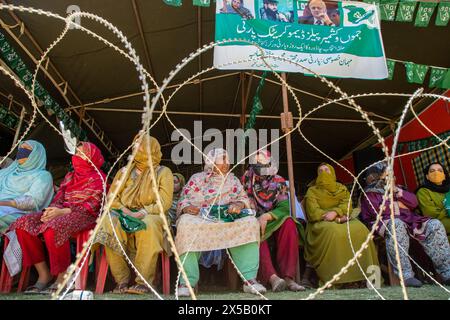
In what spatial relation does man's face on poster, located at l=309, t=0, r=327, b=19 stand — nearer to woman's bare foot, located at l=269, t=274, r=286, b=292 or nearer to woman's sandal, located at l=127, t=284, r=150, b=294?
woman's bare foot, located at l=269, t=274, r=286, b=292

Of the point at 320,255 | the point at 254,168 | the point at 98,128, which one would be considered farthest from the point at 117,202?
the point at 98,128

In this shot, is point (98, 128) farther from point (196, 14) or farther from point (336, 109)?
point (336, 109)

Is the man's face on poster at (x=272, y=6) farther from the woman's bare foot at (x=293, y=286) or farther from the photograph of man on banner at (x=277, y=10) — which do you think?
Result: the woman's bare foot at (x=293, y=286)

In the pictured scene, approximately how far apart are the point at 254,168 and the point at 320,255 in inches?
40.9

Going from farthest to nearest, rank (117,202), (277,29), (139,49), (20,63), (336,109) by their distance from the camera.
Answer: (336,109) < (139,49) < (20,63) < (277,29) < (117,202)

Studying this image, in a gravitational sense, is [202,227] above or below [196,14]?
below

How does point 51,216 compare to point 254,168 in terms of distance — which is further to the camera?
point 254,168

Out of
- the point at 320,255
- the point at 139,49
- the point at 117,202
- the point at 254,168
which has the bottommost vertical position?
the point at 320,255

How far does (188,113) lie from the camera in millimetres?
6703

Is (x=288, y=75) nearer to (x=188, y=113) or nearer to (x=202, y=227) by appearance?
(x=188, y=113)

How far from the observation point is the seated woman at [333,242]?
2.99m

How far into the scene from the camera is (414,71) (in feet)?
14.5

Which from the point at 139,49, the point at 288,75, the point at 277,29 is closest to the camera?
the point at 277,29

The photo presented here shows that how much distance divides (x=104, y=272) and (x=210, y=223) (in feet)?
2.83
